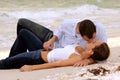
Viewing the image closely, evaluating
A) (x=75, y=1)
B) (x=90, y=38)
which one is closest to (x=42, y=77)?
(x=90, y=38)

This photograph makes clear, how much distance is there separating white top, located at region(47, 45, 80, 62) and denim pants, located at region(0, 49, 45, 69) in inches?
5.0

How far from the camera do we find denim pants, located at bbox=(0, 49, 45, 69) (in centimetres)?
439

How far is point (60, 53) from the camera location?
4281 mm

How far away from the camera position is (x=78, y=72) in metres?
3.83

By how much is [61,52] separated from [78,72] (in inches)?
20.7

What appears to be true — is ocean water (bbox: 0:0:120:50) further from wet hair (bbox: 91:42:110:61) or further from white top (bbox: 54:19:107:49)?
wet hair (bbox: 91:42:110:61)

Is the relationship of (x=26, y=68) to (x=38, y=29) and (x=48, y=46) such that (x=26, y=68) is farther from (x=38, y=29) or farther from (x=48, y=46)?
(x=38, y=29)

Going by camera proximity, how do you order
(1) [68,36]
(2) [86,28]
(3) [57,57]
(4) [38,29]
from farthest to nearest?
(4) [38,29], (1) [68,36], (3) [57,57], (2) [86,28]

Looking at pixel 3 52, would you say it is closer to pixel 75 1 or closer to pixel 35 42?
pixel 35 42

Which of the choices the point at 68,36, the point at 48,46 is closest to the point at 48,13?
the point at 68,36

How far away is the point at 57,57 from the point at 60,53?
55mm

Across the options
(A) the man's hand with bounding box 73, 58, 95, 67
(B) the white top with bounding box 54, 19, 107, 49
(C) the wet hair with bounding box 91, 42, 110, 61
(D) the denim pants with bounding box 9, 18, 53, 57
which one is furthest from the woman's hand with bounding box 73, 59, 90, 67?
(D) the denim pants with bounding box 9, 18, 53, 57

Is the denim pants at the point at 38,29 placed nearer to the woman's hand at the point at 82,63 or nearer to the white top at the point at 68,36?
the white top at the point at 68,36

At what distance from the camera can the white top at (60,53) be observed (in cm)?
423
